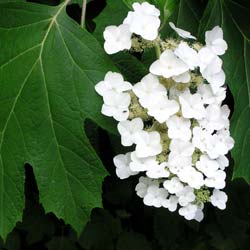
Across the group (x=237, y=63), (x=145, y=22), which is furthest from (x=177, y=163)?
(x=237, y=63)

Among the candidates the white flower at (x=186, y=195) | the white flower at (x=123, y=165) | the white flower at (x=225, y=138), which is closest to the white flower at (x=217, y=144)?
the white flower at (x=225, y=138)

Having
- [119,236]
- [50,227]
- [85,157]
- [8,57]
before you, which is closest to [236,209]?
[119,236]

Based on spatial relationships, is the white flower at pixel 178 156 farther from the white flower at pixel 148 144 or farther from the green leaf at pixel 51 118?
the green leaf at pixel 51 118

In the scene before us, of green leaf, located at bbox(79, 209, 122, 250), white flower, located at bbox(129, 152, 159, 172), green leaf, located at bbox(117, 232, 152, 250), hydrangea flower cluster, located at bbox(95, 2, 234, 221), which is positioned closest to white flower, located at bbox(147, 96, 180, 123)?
hydrangea flower cluster, located at bbox(95, 2, 234, 221)

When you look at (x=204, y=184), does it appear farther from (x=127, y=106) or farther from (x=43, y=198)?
(x=43, y=198)

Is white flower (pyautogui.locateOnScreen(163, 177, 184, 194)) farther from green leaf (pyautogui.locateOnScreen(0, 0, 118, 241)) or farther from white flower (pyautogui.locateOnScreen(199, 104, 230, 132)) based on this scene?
green leaf (pyautogui.locateOnScreen(0, 0, 118, 241))

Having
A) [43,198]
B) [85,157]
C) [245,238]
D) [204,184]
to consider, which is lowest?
[245,238]
